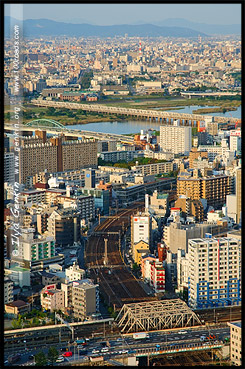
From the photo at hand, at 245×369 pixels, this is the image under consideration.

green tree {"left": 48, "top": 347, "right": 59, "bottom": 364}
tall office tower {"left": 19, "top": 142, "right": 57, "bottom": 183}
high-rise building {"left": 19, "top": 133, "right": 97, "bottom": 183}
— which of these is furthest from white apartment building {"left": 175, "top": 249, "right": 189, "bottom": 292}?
tall office tower {"left": 19, "top": 142, "right": 57, "bottom": 183}

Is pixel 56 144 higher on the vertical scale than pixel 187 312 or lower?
higher

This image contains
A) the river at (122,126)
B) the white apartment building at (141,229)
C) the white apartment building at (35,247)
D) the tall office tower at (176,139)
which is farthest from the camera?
the river at (122,126)

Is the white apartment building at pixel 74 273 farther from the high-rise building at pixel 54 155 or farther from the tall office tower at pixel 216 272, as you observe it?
the high-rise building at pixel 54 155

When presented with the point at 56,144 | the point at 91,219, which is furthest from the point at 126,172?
the point at 91,219

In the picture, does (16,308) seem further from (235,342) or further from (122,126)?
(122,126)

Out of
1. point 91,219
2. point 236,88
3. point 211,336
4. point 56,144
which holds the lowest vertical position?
point 211,336

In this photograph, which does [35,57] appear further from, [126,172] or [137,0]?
[137,0]

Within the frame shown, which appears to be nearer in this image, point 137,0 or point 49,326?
point 137,0

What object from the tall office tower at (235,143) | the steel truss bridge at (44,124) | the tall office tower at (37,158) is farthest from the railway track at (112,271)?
the steel truss bridge at (44,124)
